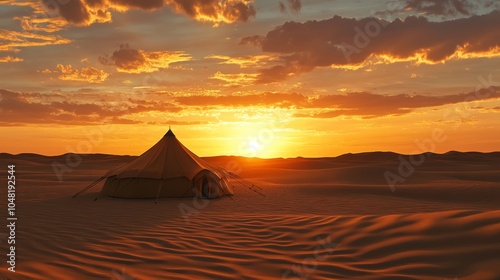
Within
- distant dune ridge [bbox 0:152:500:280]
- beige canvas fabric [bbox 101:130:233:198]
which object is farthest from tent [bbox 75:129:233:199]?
distant dune ridge [bbox 0:152:500:280]

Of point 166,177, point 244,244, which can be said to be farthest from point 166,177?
point 244,244

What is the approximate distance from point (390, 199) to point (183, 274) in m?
14.3

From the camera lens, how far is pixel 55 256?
7.52 m

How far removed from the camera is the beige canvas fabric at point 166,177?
17531 mm

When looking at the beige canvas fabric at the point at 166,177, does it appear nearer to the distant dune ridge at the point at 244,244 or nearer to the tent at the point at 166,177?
the tent at the point at 166,177

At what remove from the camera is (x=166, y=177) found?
17.6 metres

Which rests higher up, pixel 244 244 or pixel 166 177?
pixel 166 177

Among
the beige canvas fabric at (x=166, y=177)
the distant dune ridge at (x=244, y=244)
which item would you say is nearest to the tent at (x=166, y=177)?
the beige canvas fabric at (x=166, y=177)

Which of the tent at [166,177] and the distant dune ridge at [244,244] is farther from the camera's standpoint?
the tent at [166,177]

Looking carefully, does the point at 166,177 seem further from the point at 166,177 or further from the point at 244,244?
the point at 244,244

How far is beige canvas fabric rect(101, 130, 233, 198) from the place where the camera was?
690 inches

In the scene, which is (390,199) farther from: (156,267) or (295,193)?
(156,267)

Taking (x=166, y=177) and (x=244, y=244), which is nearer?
(x=244, y=244)

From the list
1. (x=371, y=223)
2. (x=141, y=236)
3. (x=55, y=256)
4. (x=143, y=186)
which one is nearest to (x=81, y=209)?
(x=143, y=186)
